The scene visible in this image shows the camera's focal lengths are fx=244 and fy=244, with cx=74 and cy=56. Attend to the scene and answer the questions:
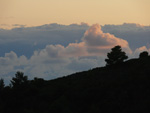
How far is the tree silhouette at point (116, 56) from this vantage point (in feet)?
212

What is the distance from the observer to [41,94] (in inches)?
2025

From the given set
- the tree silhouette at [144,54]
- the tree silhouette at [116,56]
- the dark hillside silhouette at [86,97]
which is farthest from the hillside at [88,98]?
the tree silhouette at [144,54]

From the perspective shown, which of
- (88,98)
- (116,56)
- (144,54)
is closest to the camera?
(88,98)

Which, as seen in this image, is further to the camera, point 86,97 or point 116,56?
point 116,56

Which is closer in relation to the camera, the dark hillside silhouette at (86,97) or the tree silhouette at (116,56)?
the dark hillside silhouette at (86,97)

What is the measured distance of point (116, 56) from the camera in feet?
215

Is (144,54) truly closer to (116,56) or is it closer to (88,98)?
(116,56)

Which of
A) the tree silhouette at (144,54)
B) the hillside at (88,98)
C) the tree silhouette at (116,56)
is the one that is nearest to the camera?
the hillside at (88,98)

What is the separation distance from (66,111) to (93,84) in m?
15.3

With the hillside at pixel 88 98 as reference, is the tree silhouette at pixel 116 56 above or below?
above

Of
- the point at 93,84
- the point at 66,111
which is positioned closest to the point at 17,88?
the point at 93,84

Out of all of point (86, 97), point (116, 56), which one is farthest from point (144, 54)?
point (86, 97)

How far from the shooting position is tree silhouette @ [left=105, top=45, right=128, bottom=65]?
212 feet

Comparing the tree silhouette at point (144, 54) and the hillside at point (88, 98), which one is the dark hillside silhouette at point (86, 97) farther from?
the tree silhouette at point (144, 54)
